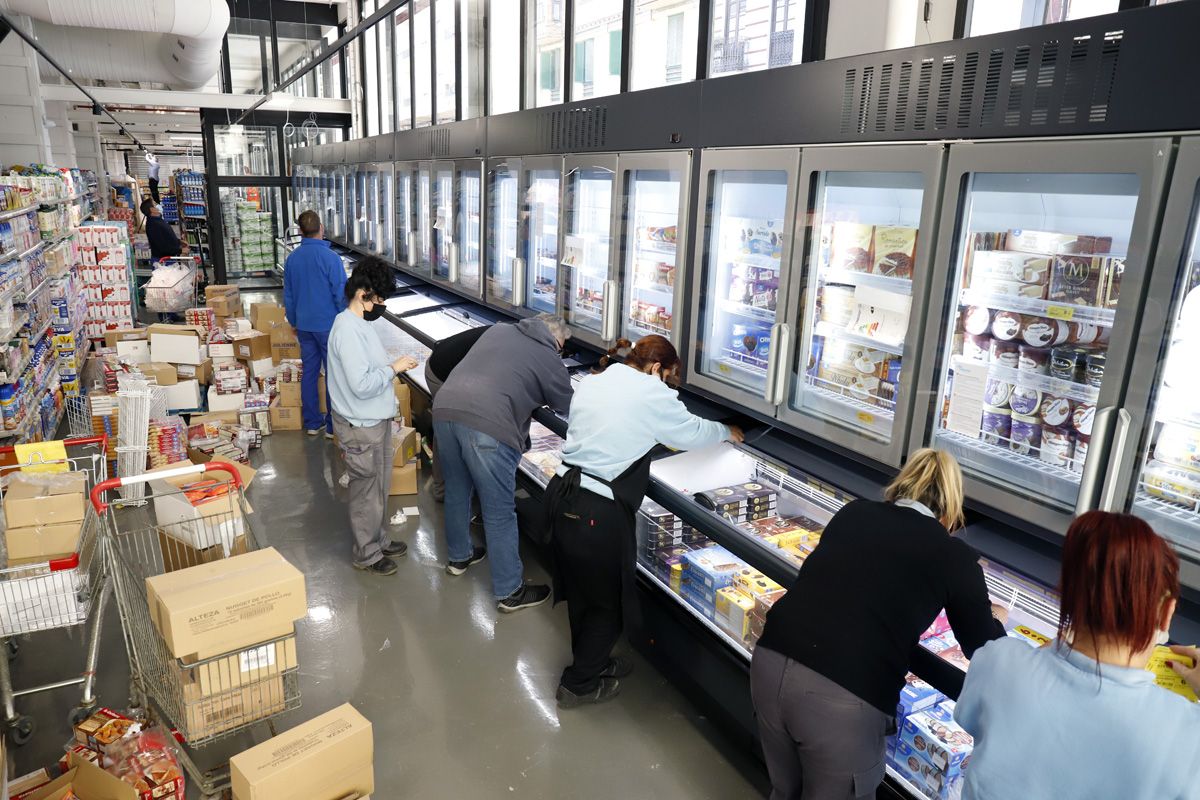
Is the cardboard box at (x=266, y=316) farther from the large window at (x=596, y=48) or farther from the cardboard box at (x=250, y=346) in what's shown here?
the large window at (x=596, y=48)

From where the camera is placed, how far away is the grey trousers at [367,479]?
14.9 ft

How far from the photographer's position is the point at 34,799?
2559 mm

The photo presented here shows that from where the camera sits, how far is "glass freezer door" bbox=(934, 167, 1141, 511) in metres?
2.27

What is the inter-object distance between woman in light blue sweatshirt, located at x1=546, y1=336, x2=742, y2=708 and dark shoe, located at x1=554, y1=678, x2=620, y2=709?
16cm

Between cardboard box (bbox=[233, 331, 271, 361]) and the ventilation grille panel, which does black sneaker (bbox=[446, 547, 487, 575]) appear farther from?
cardboard box (bbox=[233, 331, 271, 361])

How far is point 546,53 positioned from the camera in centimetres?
608

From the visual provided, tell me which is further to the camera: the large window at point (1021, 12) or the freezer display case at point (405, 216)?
the freezer display case at point (405, 216)

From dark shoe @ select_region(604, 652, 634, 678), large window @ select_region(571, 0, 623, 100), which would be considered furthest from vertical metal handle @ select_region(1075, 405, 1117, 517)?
large window @ select_region(571, 0, 623, 100)

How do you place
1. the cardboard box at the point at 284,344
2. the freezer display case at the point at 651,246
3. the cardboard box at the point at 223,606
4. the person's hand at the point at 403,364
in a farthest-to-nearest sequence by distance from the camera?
1. the cardboard box at the point at 284,344
2. the person's hand at the point at 403,364
3. the freezer display case at the point at 651,246
4. the cardboard box at the point at 223,606

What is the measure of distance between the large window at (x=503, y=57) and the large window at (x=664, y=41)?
198 centimetres

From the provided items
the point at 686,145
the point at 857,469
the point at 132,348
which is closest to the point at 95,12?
the point at 132,348

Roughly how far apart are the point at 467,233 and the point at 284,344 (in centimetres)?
269

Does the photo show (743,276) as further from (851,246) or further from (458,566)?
(458,566)

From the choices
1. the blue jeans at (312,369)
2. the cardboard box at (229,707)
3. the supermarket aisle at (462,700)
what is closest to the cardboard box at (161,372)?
the blue jeans at (312,369)
